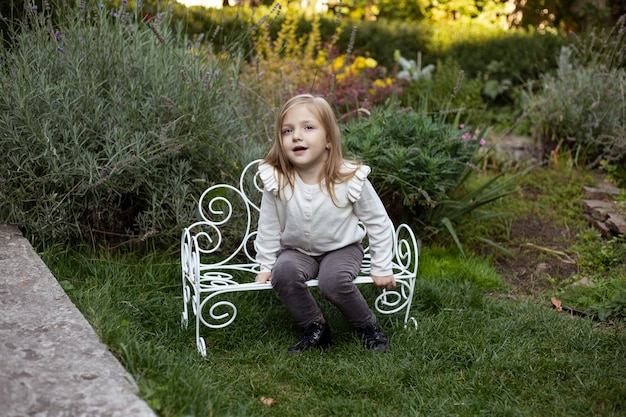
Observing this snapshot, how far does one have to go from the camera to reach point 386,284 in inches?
132

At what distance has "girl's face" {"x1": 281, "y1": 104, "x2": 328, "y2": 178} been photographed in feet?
10.7

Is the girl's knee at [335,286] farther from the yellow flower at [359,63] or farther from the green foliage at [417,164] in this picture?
the yellow flower at [359,63]

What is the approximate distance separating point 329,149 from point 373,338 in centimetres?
90

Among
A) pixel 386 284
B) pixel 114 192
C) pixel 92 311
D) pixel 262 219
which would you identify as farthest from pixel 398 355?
pixel 114 192

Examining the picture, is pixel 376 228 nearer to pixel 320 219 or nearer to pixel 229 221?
pixel 320 219

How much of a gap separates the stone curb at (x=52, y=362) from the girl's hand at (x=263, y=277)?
2.72 feet

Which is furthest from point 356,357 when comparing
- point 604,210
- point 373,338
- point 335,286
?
point 604,210

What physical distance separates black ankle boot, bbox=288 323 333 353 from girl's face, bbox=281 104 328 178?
0.76m

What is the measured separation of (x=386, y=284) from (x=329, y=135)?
737 millimetres

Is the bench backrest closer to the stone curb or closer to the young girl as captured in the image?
the young girl

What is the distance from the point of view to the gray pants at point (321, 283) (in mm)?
3248

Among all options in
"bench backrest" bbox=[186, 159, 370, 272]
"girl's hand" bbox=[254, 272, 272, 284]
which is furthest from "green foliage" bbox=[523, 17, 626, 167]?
"girl's hand" bbox=[254, 272, 272, 284]

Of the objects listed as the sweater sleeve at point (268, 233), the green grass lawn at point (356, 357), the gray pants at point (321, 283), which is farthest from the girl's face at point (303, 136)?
the green grass lawn at point (356, 357)

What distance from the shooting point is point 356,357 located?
3.26 metres
